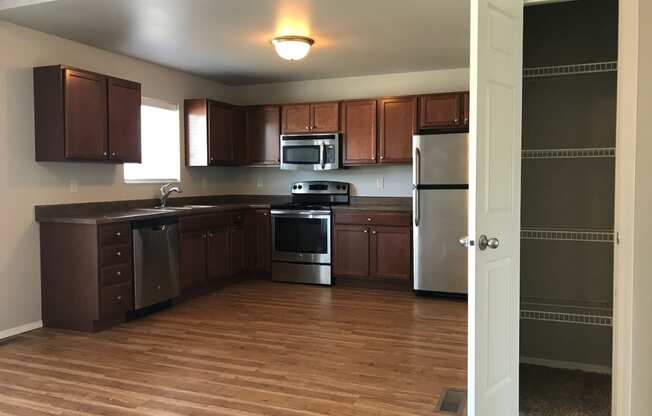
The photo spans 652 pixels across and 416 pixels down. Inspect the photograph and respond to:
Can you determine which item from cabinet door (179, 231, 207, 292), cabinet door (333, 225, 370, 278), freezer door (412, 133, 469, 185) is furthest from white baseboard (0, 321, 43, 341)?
freezer door (412, 133, 469, 185)

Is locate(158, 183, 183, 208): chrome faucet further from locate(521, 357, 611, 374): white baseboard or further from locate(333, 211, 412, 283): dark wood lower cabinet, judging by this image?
locate(521, 357, 611, 374): white baseboard

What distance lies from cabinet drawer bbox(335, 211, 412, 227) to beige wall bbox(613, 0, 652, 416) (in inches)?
146

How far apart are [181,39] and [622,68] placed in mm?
3701

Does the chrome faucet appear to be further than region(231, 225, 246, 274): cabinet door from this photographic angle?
No

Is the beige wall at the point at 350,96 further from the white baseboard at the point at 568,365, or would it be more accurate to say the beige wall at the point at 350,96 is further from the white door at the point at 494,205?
the white door at the point at 494,205

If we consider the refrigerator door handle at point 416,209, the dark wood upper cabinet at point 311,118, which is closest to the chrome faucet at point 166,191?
the dark wood upper cabinet at point 311,118

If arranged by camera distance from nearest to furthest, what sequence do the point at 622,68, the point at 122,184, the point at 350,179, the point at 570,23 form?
1. the point at 622,68
2. the point at 570,23
3. the point at 122,184
4. the point at 350,179

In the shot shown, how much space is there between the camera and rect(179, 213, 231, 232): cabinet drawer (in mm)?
5289

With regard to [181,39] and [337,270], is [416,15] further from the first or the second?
[337,270]

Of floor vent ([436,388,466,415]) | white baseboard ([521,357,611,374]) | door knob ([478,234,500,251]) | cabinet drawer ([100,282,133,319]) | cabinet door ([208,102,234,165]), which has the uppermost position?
cabinet door ([208,102,234,165])

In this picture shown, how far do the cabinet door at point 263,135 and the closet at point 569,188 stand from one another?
3887 mm

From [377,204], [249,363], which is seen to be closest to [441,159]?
[377,204]

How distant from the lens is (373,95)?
253 inches

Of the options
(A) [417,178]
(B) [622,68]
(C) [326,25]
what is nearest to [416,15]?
(C) [326,25]
